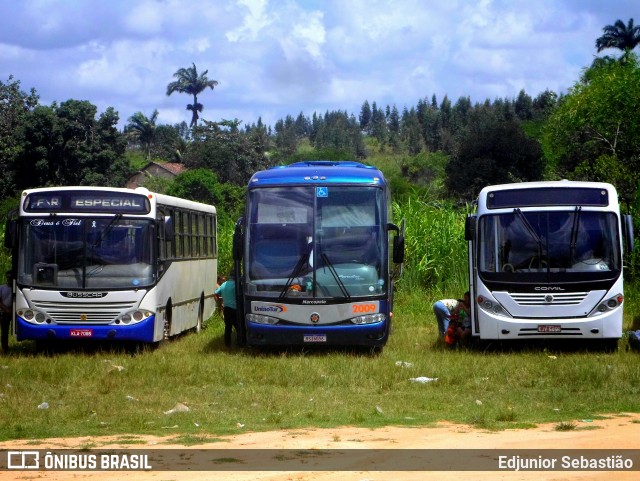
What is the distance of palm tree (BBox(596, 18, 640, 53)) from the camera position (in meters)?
82.6

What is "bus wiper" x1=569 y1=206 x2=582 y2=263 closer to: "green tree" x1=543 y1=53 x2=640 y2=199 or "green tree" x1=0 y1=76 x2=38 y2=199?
"green tree" x1=543 y1=53 x2=640 y2=199

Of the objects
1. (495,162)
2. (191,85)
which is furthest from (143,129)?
(495,162)

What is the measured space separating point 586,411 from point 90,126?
5196 centimetres

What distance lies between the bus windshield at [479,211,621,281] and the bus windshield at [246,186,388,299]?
1945 millimetres

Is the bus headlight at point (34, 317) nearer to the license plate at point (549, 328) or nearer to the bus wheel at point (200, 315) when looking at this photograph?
the bus wheel at point (200, 315)

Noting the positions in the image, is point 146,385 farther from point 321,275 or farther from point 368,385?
point 321,275

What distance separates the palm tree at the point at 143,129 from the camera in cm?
10712

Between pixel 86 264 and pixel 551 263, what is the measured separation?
7664 millimetres

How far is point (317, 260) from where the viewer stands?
17438mm

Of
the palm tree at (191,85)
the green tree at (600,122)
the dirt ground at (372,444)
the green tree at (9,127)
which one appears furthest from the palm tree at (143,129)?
the dirt ground at (372,444)

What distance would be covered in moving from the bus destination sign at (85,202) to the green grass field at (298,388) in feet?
8.05

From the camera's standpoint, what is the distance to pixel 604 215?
17.7 metres

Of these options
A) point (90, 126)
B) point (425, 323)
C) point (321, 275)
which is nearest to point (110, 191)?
point (321, 275)

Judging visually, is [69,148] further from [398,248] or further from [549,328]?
[549,328]
